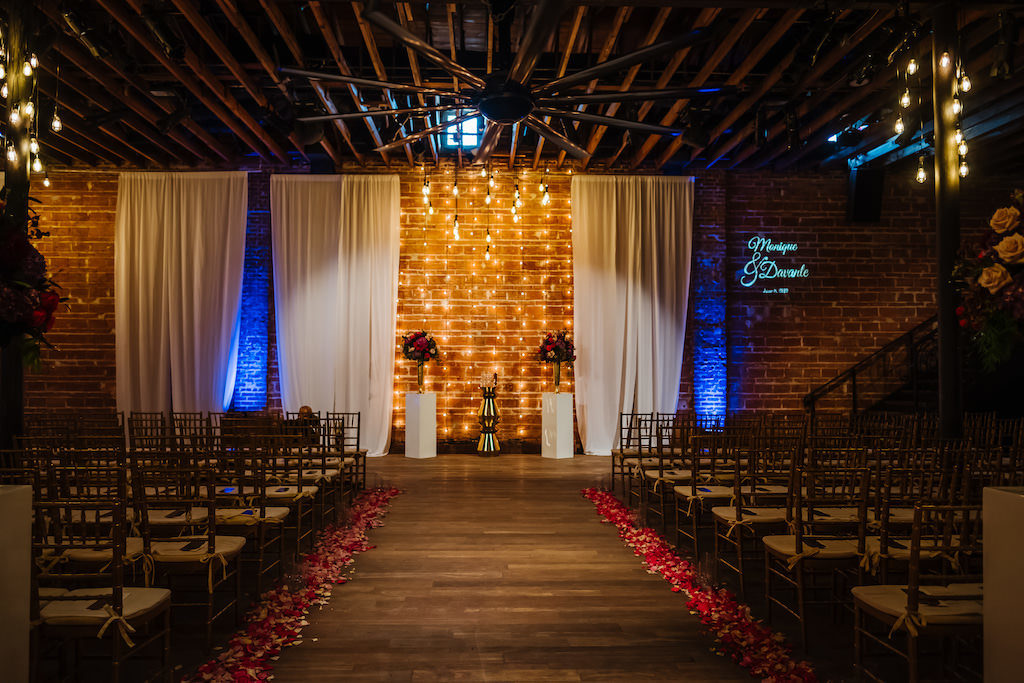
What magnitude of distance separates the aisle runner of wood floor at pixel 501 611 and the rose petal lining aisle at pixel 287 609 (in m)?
0.09

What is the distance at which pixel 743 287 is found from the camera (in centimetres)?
1037

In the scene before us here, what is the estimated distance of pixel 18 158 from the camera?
4.08m

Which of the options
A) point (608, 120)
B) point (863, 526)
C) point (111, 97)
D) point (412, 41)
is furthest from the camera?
point (111, 97)

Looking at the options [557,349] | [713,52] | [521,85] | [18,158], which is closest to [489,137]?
[521,85]

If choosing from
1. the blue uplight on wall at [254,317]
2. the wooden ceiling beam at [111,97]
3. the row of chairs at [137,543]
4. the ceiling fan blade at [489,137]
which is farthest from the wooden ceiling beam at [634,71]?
the blue uplight on wall at [254,317]

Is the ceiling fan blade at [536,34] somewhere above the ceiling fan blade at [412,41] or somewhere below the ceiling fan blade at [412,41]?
below

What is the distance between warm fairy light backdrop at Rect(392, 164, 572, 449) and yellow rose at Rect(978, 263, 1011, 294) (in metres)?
7.66

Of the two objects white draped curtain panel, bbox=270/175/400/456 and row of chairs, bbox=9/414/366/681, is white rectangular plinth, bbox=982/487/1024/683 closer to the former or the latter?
row of chairs, bbox=9/414/366/681

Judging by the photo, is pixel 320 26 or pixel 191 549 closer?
pixel 191 549

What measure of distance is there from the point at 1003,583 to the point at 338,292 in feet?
29.6

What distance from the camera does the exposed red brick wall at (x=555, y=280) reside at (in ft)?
32.6

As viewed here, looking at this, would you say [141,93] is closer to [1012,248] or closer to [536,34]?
[536,34]

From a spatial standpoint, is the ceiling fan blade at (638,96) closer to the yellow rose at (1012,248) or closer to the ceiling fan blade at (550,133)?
the ceiling fan blade at (550,133)

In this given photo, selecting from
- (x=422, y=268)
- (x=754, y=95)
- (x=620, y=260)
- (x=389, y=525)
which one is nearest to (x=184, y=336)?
(x=422, y=268)
